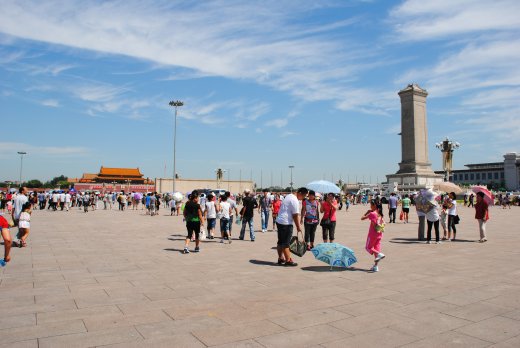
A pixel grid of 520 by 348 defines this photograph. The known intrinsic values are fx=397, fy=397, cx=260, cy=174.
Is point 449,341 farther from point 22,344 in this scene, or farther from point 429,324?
point 22,344

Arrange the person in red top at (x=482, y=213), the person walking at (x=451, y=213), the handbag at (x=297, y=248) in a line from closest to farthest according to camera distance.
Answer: the handbag at (x=297, y=248)
the person in red top at (x=482, y=213)
the person walking at (x=451, y=213)

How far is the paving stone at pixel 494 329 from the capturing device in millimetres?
4367

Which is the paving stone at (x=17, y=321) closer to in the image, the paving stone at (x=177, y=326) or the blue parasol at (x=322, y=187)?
the paving stone at (x=177, y=326)

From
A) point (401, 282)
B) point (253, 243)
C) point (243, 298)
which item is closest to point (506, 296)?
point (401, 282)

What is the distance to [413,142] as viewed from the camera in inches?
2208

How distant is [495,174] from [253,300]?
141945 mm

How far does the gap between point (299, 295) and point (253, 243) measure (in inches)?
255

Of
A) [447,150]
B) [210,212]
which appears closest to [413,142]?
[447,150]

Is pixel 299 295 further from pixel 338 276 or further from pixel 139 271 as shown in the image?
pixel 139 271

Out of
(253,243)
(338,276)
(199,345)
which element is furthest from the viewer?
(253,243)

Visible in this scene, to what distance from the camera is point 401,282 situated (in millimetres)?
6992

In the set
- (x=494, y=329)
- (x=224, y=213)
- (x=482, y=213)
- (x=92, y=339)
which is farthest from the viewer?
(x=224, y=213)

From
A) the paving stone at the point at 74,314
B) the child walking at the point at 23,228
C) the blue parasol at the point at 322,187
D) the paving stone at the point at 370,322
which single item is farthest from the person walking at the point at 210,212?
the paving stone at the point at 370,322

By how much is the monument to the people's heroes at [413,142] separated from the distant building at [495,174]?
63890 mm
